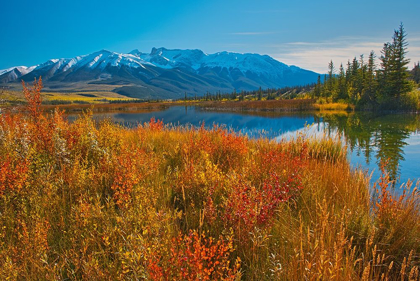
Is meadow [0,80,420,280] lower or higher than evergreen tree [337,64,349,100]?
lower

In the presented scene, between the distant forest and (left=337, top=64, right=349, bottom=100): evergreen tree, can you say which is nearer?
the distant forest

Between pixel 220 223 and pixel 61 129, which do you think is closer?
pixel 220 223

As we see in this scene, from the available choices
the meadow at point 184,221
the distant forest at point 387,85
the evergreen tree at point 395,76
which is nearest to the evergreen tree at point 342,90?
the distant forest at point 387,85

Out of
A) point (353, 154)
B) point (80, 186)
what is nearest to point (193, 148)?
point (80, 186)

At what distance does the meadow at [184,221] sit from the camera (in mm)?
2191

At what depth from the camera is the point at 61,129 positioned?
19.8 ft

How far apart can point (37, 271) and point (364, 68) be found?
62.5 meters

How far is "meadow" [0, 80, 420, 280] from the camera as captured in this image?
2191mm

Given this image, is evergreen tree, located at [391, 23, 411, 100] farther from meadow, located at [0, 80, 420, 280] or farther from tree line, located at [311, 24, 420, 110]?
meadow, located at [0, 80, 420, 280]

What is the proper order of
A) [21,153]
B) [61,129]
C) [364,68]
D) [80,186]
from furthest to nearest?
[364,68]
[61,129]
[21,153]
[80,186]

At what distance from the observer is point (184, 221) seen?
3.52m

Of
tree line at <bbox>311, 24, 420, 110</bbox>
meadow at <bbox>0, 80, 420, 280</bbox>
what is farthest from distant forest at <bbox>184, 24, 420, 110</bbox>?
meadow at <bbox>0, 80, 420, 280</bbox>

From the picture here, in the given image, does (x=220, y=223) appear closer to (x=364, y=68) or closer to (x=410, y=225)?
(x=410, y=225)

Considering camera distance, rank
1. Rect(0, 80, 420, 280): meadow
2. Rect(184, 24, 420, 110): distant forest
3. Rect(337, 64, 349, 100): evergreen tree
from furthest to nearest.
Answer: Rect(337, 64, 349, 100): evergreen tree < Rect(184, 24, 420, 110): distant forest < Rect(0, 80, 420, 280): meadow
